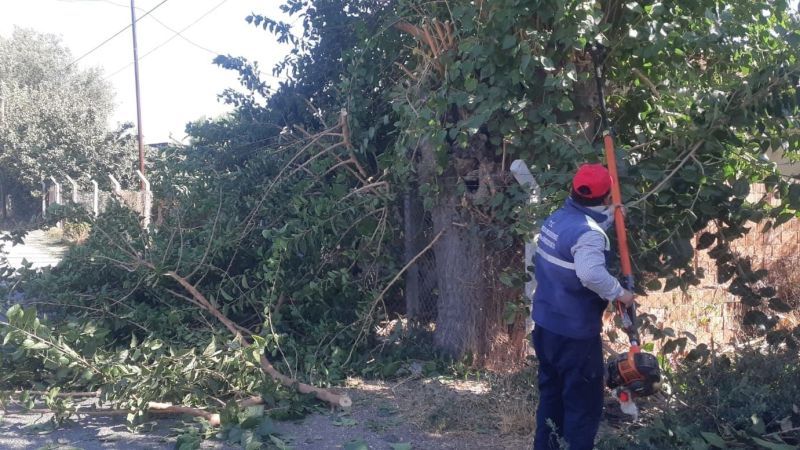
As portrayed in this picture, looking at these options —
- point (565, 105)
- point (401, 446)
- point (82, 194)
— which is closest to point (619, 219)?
point (565, 105)

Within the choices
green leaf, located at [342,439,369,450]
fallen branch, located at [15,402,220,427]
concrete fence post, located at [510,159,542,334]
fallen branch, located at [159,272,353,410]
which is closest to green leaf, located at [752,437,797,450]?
concrete fence post, located at [510,159,542,334]

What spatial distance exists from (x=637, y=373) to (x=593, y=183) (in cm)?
106

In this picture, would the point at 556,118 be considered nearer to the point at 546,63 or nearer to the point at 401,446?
the point at 546,63

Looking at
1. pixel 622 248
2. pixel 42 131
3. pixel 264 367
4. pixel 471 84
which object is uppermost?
pixel 42 131

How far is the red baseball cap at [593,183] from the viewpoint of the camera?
4.42m

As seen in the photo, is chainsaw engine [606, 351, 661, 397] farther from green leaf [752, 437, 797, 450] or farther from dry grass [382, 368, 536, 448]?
dry grass [382, 368, 536, 448]

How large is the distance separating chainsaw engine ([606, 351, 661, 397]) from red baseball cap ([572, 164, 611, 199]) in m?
0.90

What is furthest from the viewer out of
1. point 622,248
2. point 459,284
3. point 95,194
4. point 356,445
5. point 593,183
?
point 95,194

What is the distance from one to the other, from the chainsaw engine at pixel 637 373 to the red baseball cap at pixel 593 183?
0.90 metres

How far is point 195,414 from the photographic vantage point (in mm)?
5742

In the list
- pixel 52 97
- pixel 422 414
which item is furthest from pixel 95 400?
pixel 52 97

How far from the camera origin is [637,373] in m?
4.30

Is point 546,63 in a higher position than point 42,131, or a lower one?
lower

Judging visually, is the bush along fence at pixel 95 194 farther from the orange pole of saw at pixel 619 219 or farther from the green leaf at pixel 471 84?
the orange pole of saw at pixel 619 219
